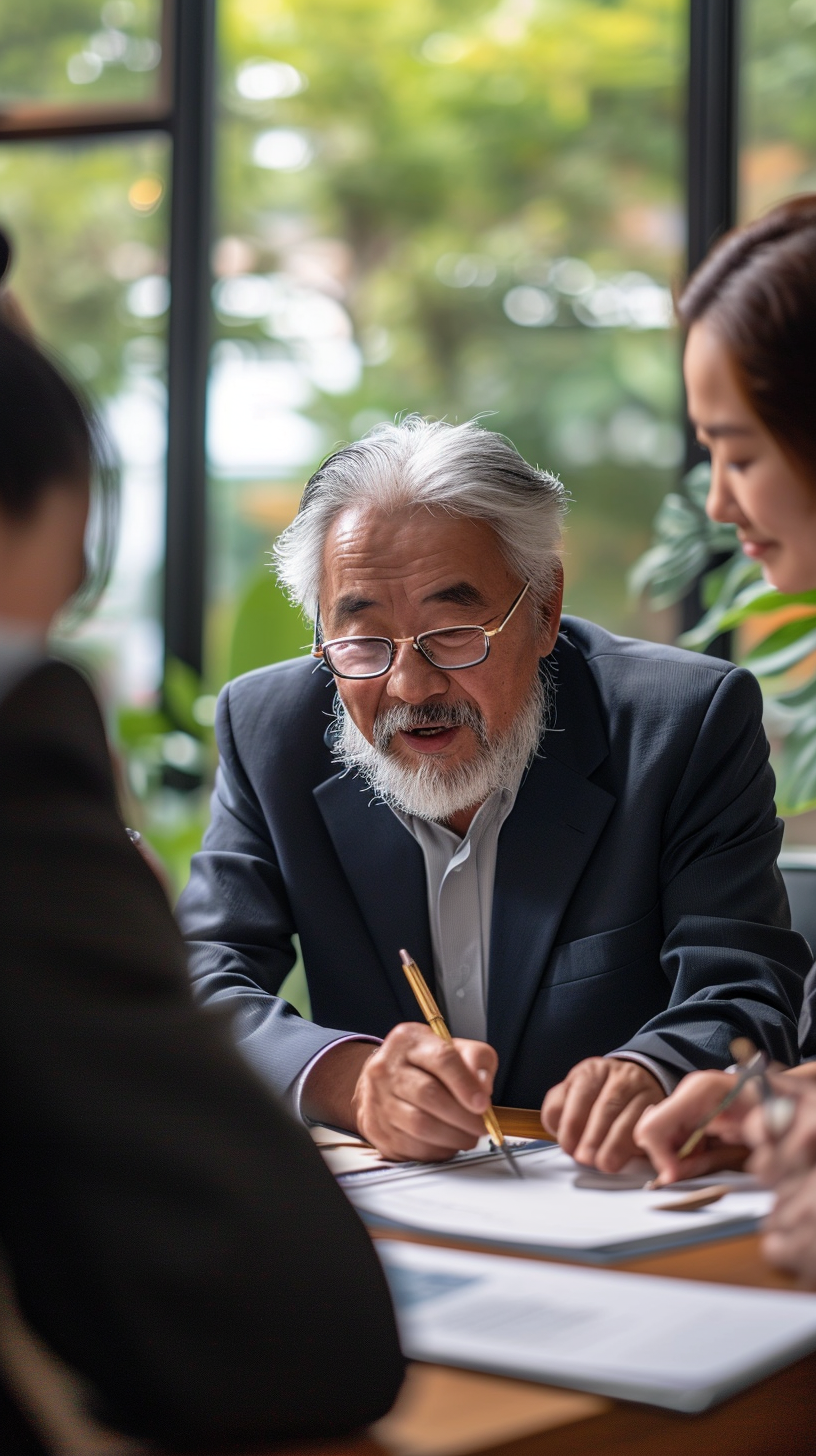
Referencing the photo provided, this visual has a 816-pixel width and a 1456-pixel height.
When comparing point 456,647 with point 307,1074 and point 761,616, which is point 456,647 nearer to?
point 307,1074

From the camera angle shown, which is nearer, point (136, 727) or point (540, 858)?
point (540, 858)

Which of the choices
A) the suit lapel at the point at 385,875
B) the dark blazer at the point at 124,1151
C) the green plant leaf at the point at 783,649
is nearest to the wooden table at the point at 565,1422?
the dark blazer at the point at 124,1151

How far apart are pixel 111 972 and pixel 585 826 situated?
4.53ft

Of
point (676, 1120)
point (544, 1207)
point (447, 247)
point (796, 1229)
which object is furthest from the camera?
point (447, 247)

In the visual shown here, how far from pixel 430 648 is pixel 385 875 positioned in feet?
1.07

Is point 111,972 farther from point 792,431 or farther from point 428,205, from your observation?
point 428,205

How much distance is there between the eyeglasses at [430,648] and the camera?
1.95 m

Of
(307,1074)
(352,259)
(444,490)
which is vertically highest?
(352,259)

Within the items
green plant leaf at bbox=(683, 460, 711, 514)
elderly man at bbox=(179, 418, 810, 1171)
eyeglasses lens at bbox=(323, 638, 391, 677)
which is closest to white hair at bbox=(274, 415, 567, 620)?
elderly man at bbox=(179, 418, 810, 1171)

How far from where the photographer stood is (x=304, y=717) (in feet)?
7.12

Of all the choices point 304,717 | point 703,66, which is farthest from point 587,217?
point 304,717

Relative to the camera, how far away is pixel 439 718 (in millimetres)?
1996

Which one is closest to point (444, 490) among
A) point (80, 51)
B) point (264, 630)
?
point (264, 630)

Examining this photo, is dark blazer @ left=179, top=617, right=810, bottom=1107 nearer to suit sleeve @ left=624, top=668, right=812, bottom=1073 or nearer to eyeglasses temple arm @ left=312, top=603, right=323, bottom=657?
suit sleeve @ left=624, top=668, right=812, bottom=1073
